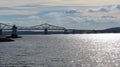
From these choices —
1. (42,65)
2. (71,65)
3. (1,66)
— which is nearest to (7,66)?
(1,66)

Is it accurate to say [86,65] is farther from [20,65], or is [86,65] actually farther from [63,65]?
[20,65]

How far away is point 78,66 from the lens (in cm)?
5388

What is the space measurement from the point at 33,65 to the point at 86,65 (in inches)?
316

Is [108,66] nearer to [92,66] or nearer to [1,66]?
[92,66]

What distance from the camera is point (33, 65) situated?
54.6 metres

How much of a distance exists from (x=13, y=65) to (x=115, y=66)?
1521 cm

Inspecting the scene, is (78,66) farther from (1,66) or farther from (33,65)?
(1,66)

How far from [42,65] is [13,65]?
4334 mm

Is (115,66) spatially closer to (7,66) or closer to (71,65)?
(71,65)

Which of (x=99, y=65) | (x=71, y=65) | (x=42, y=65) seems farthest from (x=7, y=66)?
(x=99, y=65)

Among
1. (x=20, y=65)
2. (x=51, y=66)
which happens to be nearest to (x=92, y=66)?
(x=51, y=66)

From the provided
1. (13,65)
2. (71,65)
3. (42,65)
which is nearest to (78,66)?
(71,65)

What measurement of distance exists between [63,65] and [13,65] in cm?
750

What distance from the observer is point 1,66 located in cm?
5319
